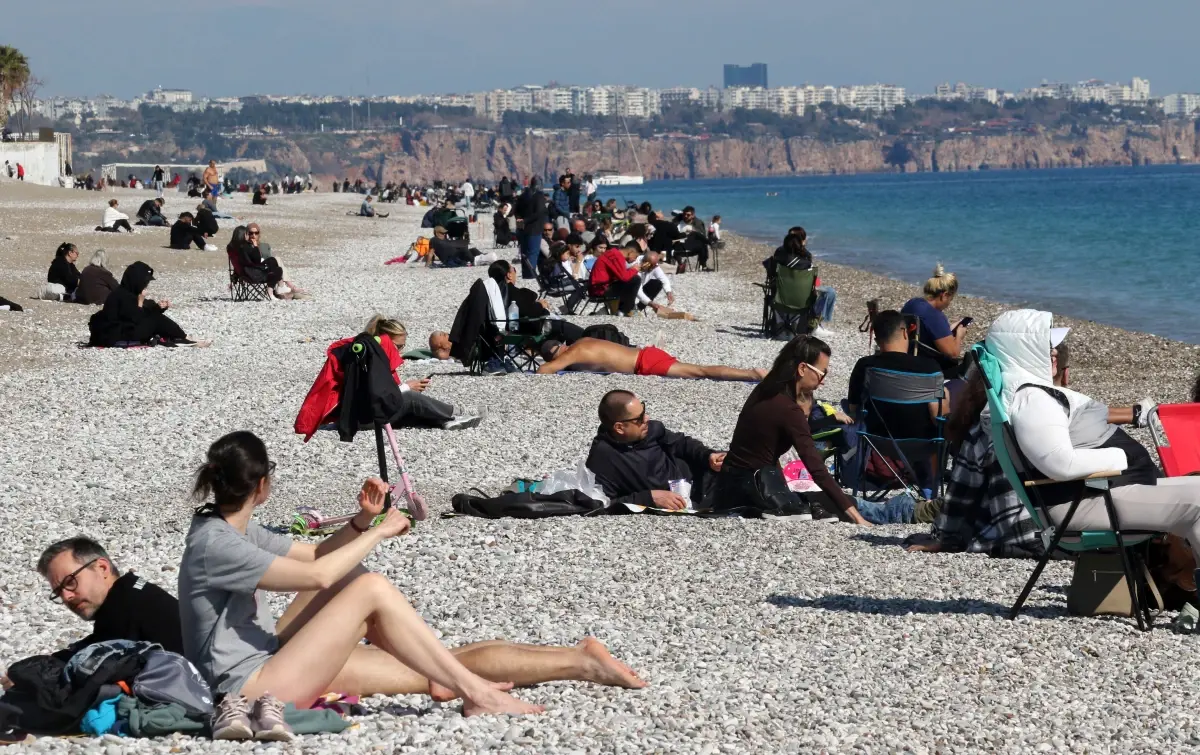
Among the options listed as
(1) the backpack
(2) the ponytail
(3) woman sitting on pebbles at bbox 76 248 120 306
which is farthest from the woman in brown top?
(3) woman sitting on pebbles at bbox 76 248 120 306

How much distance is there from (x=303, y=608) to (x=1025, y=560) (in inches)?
133

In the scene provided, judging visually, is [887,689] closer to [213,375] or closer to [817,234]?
[213,375]

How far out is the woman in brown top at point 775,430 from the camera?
7645 mm

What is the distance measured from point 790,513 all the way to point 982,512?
1.20 meters

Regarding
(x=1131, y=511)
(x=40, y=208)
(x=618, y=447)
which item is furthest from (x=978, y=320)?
(x=40, y=208)

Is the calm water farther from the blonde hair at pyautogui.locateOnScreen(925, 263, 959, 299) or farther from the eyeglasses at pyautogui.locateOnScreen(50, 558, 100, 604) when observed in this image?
the eyeglasses at pyautogui.locateOnScreen(50, 558, 100, 604)

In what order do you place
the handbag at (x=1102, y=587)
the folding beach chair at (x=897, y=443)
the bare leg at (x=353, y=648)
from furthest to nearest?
the folding beach chair at (x=897, y=443) < the handbag at (x=1102, y=587) < the bare leg at (x=353, y=648)

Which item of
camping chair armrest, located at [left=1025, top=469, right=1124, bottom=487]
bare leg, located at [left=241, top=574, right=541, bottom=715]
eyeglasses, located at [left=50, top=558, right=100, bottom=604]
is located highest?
camping chair armrest, located at [left=1025, top=469, right=1124, bottom=487]

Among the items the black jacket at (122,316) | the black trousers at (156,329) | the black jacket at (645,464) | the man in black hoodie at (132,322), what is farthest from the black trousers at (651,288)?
the black jacket at (645,464)

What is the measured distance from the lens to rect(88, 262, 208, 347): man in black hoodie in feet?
49.5

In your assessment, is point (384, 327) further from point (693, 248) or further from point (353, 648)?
point (693, 248)

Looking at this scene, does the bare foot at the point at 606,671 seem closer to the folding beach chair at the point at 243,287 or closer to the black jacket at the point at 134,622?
the black jacket at the point at 134,622

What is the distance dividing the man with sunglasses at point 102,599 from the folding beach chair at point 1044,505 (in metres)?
2.91

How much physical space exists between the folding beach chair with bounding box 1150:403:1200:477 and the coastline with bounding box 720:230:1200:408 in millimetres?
6964
